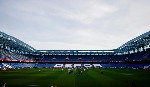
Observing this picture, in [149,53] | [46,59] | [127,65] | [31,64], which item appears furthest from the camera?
[46,59]

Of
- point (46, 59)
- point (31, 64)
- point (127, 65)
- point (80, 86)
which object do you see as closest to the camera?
point (80, 86)

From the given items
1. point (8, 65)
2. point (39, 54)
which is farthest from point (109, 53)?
point (8, 65)

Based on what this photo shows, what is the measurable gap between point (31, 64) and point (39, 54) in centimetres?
1585

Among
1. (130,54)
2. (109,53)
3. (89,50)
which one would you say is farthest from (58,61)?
(130,54)

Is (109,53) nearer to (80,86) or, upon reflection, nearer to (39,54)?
(39,54)

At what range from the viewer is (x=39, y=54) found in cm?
13150

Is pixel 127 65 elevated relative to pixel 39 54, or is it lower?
lower

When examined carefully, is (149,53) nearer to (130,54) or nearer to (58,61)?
(130,54)

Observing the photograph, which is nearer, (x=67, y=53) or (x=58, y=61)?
(x=58, y=61)

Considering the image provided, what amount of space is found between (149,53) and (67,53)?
2411 inches

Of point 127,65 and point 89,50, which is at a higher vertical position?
point 89,50

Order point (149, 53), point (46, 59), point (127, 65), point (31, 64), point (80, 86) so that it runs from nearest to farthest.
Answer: point (80, 86), point (149, 53), point (127, 65), point (31, 64), point (46, 59)

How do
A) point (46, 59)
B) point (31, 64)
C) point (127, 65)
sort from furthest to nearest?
point (46, 59) < point (31, 64) < point (127, 65)

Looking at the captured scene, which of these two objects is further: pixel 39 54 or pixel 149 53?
pixel 39 54
